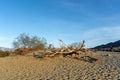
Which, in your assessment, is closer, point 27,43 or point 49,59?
point 49,59

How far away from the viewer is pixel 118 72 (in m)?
16.0

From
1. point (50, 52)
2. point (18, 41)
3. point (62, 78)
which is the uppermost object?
point (18, 41)

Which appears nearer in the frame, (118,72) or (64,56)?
(118,72)

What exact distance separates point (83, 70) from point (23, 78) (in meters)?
4.27

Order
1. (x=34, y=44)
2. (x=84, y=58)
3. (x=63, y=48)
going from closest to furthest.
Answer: (x=84, y=58)
(x=63, y=48)
(x=34, y=44)

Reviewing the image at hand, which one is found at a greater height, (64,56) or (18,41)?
(18,41)

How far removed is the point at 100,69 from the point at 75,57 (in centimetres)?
758

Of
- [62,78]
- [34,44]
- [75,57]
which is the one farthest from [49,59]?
[34,44]

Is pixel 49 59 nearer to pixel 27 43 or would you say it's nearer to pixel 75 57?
pixel 75 57

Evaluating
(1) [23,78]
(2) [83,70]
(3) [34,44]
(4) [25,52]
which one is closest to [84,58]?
(2) [83,70]

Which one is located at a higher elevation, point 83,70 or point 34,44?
point 34,44

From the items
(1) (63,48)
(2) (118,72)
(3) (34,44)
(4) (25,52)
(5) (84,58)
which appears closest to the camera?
(2) (118,72)

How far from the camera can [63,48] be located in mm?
25938

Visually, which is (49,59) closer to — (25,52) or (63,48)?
(63,48)
